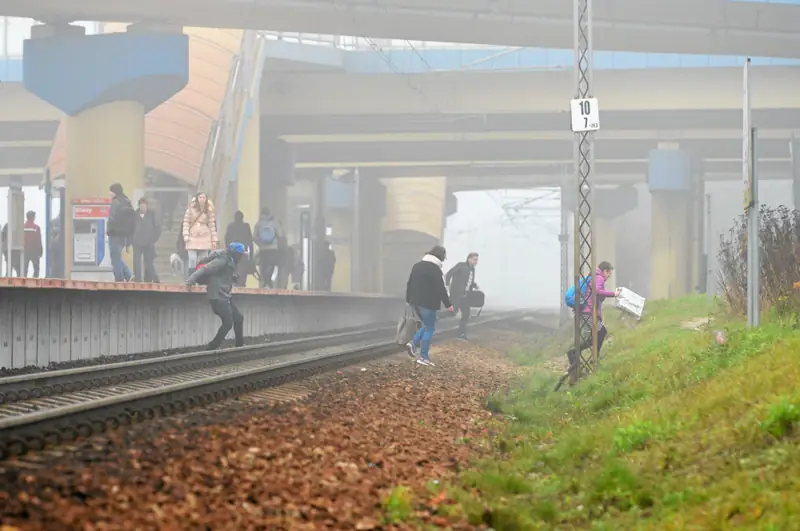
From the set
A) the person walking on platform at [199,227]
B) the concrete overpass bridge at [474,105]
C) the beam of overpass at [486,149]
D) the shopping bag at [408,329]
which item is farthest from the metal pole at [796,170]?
the beam of overpass at [486,149]

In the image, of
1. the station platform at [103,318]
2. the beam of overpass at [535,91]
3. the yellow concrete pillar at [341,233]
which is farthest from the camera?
the yellow concrete pillar at [341,233]

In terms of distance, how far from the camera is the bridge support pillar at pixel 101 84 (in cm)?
3089

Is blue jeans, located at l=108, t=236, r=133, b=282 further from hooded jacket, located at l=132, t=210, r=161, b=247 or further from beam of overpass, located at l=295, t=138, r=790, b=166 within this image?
beam of overpass, located at l=295, t=138, r=790, b=166

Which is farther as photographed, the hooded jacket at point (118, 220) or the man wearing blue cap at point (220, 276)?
the hooded jacket at point (118, 220)

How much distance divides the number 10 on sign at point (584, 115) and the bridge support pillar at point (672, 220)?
119 ft

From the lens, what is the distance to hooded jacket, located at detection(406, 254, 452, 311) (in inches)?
748

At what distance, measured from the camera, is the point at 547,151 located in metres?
55.4

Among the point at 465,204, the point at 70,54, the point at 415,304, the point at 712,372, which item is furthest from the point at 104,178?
the point at 465,204

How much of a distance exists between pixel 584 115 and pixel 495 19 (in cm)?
1599

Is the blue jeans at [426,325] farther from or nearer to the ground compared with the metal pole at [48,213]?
nearer to the ground

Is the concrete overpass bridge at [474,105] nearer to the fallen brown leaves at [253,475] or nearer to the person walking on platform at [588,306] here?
the person walking on platform at [588,306]

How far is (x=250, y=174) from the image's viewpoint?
1689 inches

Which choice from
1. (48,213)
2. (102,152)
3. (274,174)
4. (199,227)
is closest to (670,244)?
(274,174)

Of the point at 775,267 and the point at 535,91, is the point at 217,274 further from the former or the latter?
the point at 535,91
